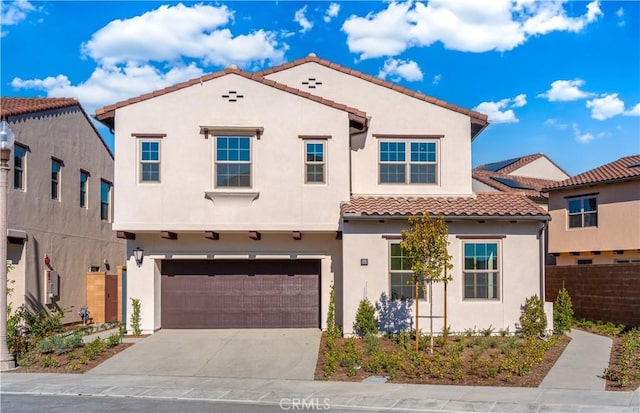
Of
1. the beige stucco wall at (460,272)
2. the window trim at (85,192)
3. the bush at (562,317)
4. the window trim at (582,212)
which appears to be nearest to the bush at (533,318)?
the beige stucco wall at (460,272)

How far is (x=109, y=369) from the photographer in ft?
44.5

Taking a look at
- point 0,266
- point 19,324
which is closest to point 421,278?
point 0,266

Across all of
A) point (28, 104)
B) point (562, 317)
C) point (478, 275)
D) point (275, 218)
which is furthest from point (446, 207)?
point (28, 104)

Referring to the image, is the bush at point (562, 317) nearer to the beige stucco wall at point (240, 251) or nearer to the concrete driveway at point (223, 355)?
the beige stucco wall at point (240, 251)

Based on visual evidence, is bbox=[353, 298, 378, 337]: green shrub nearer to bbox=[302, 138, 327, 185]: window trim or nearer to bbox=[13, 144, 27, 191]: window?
bbox=[302, 138, 327, 185]: window trim

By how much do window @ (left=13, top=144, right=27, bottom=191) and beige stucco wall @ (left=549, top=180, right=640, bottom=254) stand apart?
20.0m

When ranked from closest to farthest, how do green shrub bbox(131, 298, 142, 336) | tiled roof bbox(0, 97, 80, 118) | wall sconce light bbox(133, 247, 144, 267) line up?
green shrub bbox(131, 298, 142, 336) → wall sconce light bbox(133, 247, 144, 267) → tiled roof bbox(0, 97, 80, 118)

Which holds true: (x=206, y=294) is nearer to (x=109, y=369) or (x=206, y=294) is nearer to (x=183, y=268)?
(x=183, y=268)

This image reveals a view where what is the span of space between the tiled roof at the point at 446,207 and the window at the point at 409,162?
701 mm

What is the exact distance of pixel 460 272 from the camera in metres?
16.9

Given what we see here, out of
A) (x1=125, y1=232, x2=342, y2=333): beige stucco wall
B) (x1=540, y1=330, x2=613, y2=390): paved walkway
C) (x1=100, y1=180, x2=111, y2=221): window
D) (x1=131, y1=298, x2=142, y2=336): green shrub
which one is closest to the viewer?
(x1=540, y1=330, x2=613, y2=390): paved walkway

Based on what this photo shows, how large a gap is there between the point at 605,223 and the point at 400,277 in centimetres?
1287

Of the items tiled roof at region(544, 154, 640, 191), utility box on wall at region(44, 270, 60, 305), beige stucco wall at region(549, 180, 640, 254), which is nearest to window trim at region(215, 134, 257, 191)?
utility box on wall at region(44, 270, 60, 305)

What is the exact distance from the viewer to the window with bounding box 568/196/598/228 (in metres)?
26.7
